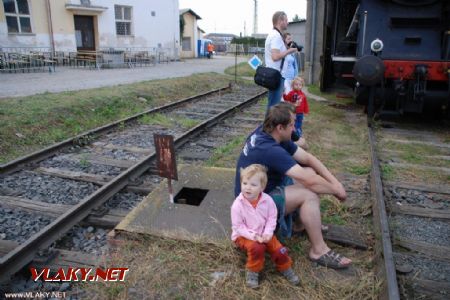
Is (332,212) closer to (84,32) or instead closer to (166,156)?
(166,156)

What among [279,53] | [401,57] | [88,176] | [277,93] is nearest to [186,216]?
[88,176]

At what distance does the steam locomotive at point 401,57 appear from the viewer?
23.2ft

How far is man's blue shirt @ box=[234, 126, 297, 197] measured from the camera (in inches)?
118

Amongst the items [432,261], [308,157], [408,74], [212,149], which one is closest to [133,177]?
[212,149]

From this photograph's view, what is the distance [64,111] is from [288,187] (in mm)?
6279

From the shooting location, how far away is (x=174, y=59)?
28062 mm

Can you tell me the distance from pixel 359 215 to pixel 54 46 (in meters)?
20.0

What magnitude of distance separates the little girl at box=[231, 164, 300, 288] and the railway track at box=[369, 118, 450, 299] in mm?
723

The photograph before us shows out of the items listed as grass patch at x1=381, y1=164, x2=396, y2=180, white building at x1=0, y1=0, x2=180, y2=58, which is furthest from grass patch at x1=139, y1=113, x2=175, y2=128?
white building at x1=0, y1=0, x2=180, y2=58

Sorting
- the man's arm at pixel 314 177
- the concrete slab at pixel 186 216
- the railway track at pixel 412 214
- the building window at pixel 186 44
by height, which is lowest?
the railway track at pixel 412 214

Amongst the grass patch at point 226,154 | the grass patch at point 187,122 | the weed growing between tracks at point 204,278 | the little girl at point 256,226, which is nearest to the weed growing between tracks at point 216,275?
the weed growing between tracks at point 204,278

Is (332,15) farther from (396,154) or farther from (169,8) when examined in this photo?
(169,8)

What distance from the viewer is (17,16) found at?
61.1 feet

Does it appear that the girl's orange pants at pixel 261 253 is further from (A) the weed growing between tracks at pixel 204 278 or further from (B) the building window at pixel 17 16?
(B) the building window at pixel 17 16
